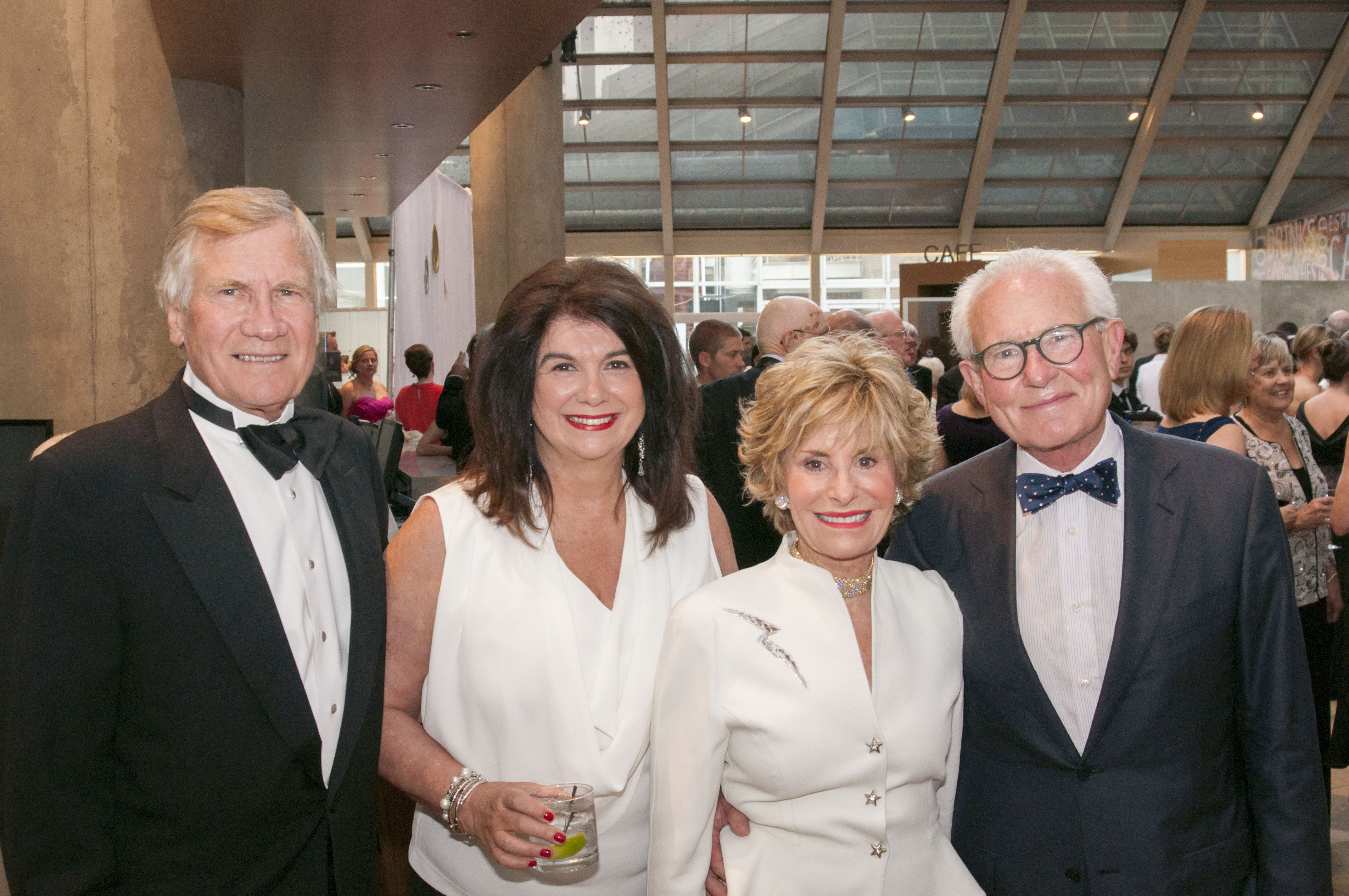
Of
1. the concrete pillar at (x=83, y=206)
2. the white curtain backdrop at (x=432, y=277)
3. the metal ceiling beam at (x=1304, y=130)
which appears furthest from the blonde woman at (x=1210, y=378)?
the metal ceiling beam at (x=1304, y=130)

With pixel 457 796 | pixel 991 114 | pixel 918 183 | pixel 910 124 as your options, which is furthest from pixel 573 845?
pixel 918 183

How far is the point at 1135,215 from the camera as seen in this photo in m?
19.7

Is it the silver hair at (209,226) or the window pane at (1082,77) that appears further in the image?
the window pane at (1082,77)

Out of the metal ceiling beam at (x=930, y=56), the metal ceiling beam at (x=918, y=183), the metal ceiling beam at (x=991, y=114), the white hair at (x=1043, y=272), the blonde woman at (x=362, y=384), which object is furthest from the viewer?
the metal ceiling beam at (x=918, y=183)

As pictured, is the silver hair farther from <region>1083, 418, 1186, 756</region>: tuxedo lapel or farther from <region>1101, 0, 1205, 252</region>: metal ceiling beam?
<region>1101, 0, 1205, 252</region>: metal ceiling beam

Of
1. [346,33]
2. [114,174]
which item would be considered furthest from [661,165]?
[114,174]

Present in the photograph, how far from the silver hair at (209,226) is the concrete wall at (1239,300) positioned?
14559 mm

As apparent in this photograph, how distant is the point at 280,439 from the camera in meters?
1.74

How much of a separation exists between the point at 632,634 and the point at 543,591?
0.18m

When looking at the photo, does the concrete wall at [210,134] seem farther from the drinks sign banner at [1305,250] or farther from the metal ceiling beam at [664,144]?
the drinks sign banner at [1305,250]

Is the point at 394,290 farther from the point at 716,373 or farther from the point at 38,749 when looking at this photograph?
the point at 38,749

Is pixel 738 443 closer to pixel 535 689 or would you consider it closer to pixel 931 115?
pixel 535 689

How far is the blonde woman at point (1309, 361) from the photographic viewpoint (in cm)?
500

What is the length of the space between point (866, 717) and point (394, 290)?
361 inches
